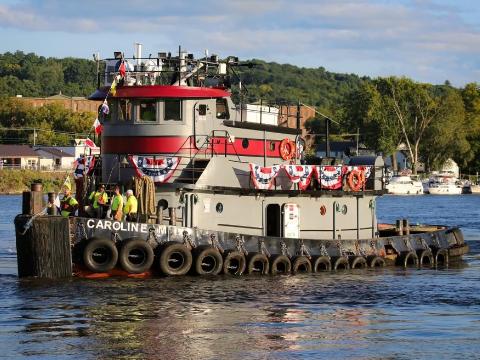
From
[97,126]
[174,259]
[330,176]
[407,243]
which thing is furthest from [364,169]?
[97,126]

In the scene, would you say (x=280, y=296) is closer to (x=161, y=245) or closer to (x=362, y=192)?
(x=161, y=245)

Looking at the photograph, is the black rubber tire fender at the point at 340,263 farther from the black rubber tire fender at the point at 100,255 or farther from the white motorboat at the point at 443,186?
the white motorboat at the point at 443,186

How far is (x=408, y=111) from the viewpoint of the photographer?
126 meters

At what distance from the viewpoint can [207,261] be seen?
90.9 ft

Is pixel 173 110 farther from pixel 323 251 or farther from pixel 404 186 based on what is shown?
pixel 404 186

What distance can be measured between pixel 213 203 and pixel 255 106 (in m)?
3.60

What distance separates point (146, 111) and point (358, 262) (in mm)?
8100

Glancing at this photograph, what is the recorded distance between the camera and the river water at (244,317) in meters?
19.5

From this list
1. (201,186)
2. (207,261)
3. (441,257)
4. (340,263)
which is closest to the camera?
(207,261)

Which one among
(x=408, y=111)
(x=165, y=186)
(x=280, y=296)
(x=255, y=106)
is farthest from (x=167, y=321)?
(x=408, y=111)

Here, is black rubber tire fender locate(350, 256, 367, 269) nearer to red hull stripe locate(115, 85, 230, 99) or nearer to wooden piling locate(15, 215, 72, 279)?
red hull stripe locate(115, 85, 230, 99)

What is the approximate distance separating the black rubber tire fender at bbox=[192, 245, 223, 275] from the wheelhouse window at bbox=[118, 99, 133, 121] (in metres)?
4.12

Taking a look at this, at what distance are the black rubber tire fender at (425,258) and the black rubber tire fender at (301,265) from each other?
5656 mm

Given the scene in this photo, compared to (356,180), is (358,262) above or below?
below
